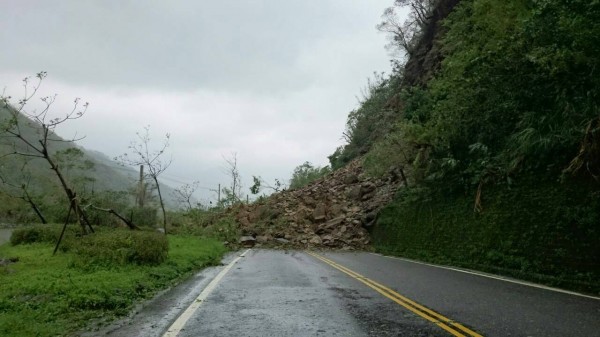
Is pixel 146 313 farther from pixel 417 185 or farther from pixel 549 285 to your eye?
pixel 417 185

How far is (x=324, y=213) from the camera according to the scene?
1451 inches

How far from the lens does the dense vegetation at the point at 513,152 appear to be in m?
12.7

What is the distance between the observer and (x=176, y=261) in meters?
15.5

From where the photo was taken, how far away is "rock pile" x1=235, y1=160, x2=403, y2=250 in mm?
31875

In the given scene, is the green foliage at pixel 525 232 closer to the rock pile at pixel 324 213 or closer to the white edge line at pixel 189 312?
the white edge line at pixel 189 312

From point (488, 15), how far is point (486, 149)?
23.2ft

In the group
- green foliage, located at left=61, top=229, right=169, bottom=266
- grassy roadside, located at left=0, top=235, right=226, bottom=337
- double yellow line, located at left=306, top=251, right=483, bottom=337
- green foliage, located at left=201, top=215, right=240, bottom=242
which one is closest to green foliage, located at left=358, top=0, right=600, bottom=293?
double yellow line, located at left=306, top=251, right=483, bottom=337

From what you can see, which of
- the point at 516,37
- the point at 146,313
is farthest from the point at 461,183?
the point at 146,313

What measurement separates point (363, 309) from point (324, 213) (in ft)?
94.8

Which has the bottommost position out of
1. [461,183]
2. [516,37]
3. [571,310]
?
[571,310]

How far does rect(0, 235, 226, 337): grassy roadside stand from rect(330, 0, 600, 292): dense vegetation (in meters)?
10.0

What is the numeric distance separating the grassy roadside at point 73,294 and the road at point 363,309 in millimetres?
689

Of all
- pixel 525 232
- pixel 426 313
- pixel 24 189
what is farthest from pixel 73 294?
pixel 24 189

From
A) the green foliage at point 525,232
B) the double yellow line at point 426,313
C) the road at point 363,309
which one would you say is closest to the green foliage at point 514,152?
the green foliage at point 525,232
